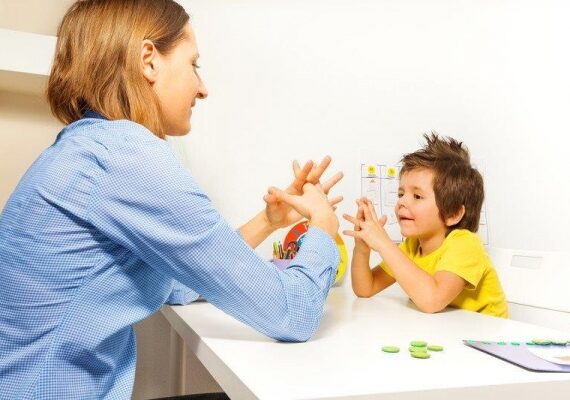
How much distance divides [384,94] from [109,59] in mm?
A: 1039

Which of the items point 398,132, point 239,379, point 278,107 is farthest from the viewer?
point 398,132

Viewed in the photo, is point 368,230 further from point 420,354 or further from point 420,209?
point 420,354

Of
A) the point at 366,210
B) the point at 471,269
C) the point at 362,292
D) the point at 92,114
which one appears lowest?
the point at 362,292

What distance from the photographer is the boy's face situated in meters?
1.33

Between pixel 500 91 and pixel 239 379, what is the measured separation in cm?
150

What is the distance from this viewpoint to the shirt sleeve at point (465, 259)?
113 centimetres

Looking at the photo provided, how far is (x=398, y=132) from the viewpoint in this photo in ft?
5.34

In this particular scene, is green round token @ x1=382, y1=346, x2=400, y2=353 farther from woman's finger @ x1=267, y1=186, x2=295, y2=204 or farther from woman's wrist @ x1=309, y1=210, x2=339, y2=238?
woman's finger @ x1=267, y1=186, x2=295, y2=204

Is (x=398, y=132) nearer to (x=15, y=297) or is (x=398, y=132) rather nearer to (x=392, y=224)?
(x=392, y=224)

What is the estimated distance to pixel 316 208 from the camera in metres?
0.84

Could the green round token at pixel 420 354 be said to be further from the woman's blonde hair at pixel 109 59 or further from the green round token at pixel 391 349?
the woman's blonde hair at pixel 109 59

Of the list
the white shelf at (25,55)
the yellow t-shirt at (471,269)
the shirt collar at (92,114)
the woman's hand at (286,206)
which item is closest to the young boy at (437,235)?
the yellow t-shirt at (471,269)

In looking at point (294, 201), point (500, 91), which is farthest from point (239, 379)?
point (500, 91)

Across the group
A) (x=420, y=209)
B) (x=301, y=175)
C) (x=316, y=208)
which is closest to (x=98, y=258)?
(x=316, y=208)
